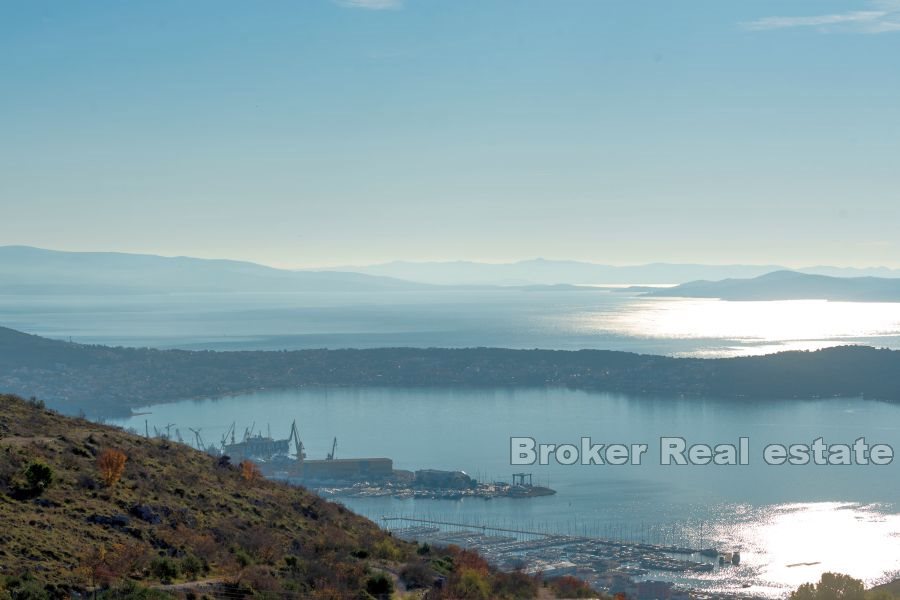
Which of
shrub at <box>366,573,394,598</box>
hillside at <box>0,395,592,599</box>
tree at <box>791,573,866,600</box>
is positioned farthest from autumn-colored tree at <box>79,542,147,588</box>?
tree at <box>791,573,866,600</box>

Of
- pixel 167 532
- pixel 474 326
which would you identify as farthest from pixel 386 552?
pixel 474 326

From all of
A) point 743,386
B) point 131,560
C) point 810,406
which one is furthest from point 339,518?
point 743,386

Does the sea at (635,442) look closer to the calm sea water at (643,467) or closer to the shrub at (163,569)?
the calm sea water at (643,467)

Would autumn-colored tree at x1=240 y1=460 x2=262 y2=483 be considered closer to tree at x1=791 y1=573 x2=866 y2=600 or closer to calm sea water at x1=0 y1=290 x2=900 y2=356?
tree at x1=791 y1=573 x2=866 y2=600

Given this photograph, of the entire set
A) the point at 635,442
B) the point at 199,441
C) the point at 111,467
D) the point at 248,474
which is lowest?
the point at 199,441

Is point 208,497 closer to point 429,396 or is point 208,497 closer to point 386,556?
point 386,556

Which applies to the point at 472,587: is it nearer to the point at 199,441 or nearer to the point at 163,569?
the point at 163,569

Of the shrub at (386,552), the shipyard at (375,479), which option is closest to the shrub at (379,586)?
the shrub at (386,552)
